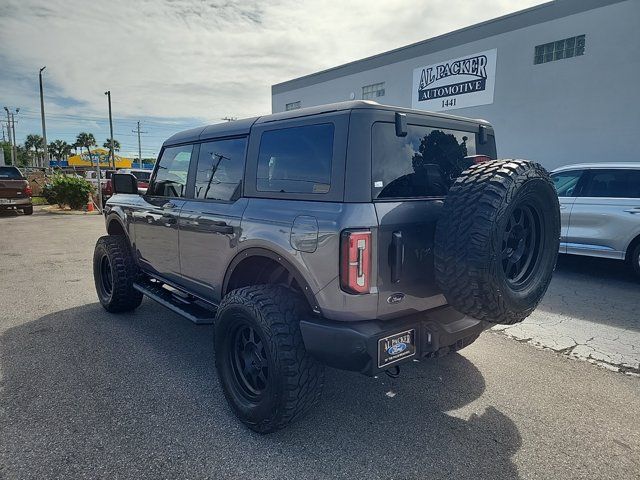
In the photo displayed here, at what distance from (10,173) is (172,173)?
1526 centimetres

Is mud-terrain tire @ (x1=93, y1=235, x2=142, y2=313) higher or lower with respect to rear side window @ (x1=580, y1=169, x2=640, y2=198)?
lower

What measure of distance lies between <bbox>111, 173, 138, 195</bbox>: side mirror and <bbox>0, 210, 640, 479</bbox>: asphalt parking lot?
4.78 ft

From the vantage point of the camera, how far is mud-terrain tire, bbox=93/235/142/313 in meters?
4.67

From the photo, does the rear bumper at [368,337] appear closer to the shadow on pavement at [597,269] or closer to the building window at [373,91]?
the shadow on pavement at [597,269]

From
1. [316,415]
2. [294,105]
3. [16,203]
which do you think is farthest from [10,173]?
[316,415]

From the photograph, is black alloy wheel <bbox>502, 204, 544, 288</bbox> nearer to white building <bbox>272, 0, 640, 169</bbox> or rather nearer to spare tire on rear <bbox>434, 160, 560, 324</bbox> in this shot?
spare tire on rear <bbox>434, 160, 560, 324</bbox>

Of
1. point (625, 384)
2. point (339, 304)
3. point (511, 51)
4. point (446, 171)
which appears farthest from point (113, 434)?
point (511, 51)

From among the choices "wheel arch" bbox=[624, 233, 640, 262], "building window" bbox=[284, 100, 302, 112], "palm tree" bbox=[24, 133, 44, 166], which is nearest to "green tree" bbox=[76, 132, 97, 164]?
"palm tree" bbox=[24, 133, 44, 166]

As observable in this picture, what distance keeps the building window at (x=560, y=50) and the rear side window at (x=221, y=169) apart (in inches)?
502

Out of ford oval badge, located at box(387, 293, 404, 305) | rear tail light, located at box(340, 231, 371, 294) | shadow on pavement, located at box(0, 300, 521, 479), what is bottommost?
shadow on pavement, located at box(0, 300, 521, 479)

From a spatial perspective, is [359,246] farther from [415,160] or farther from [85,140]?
[85,140]

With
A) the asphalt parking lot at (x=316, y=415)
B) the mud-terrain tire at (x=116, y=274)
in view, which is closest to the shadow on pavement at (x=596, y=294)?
the asphalt parking lot at (x=316, y=415)

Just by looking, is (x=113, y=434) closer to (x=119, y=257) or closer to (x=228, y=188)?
(x=228, y=188)

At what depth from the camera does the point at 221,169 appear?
3422 mm
